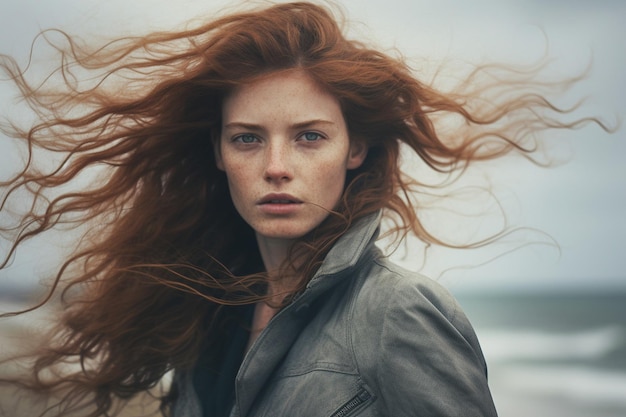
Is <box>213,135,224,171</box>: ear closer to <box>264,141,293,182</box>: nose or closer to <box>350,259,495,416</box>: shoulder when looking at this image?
<box>264,141,293,182</box>: nose

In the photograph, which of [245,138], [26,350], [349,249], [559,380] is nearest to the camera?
[349,249]

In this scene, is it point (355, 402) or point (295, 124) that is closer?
point (355, 402)

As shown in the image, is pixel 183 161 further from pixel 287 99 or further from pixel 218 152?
pixel 287 99

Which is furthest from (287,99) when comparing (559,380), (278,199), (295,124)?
(559,380)

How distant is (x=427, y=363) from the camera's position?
2115 millimetres

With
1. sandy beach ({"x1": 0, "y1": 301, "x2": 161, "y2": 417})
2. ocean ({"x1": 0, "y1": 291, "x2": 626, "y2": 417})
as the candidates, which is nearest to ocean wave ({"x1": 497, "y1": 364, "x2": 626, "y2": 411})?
ocean ({"x1": 0, "y1": 291, "x2": 626, "y2": 417})

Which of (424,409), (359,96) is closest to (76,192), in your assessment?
(359,96)

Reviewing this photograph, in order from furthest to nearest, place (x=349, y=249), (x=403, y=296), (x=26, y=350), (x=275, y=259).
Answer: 1. (x=26, y=350)
2. (x=275, y=259)
3. (x=349, y=249)
4. (x=403, y=296)

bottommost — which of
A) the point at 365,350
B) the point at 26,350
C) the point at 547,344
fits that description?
the point at 26,350

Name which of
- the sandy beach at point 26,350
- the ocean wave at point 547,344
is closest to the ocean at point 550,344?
the ocean wave at point 547,344

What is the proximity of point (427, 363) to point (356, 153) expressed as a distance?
0.78m

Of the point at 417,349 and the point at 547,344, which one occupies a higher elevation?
the point at 547,344

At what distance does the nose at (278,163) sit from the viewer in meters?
2.44

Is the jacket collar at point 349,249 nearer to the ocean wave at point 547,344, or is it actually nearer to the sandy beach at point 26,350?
the sandy beach at point 26,350
